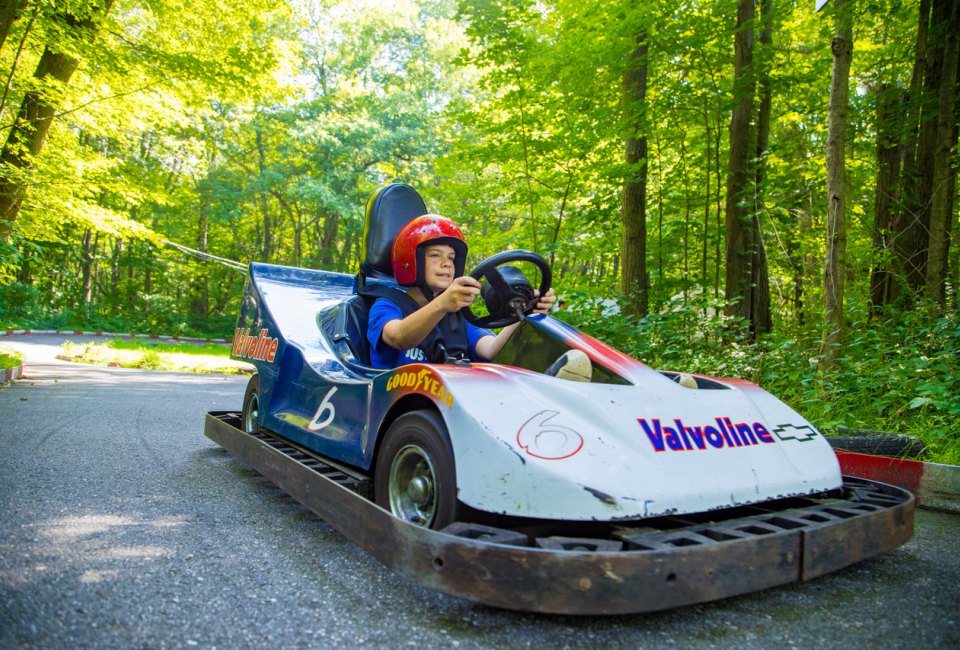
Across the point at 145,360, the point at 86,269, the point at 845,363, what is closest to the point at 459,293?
the point at 845,363

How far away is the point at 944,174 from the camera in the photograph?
585 centimetres

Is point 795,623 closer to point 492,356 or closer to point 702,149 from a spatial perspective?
point 492,356

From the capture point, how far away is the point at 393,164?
21.2m

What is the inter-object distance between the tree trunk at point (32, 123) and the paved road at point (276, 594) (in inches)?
263

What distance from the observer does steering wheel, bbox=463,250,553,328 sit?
2.60 metres

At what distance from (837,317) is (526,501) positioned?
4216mm

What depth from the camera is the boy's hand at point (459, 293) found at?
230cm

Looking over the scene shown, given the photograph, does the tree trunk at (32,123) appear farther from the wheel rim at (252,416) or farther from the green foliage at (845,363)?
the green foliage at (845,363)

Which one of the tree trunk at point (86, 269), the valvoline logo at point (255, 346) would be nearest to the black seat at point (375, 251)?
the valvoline logo at point (255, 346)

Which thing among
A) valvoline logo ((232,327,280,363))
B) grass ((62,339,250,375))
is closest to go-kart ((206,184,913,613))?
valvoline logo ((232,327,280,363))

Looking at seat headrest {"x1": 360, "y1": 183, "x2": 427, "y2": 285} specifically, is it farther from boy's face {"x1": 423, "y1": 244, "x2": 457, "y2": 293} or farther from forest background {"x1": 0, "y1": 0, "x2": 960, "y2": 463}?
forest background {"x1": 0, "y1": 0, "x2": 960, "y2": 463}

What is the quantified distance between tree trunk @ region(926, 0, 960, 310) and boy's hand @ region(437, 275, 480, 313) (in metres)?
5.20

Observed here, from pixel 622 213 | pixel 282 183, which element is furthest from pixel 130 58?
pixel 282 183

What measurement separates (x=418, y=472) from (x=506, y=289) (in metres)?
0.89
